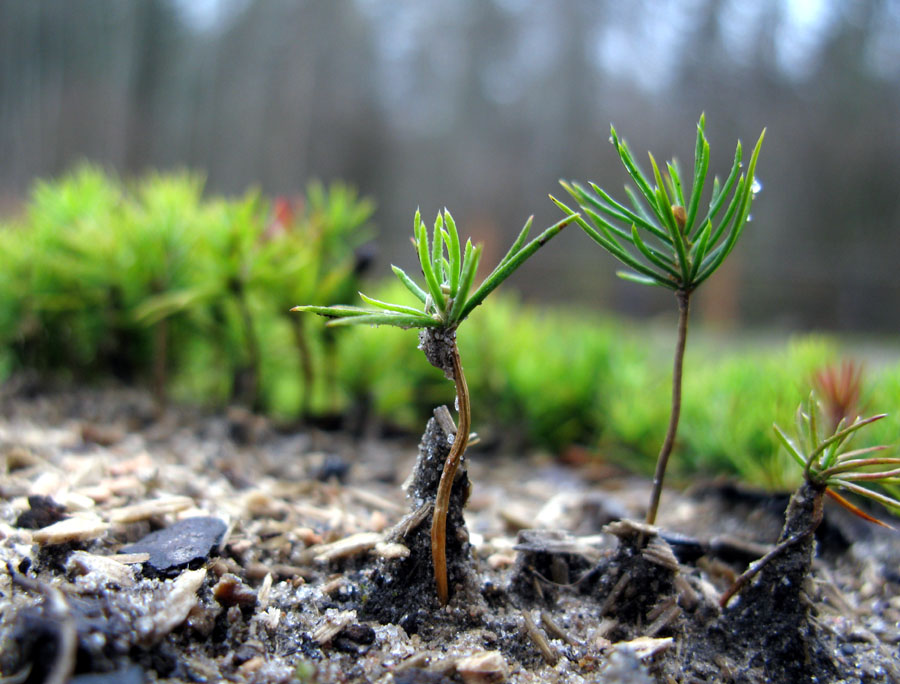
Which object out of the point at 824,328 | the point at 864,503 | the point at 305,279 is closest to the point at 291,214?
the point at 305,279

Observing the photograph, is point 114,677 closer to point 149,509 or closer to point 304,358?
point 149,509

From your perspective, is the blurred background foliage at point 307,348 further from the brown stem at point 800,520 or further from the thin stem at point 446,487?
the thin stem at point 446,487

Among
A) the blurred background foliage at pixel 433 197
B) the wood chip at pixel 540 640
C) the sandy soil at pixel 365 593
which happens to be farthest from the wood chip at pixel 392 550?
the blurred background foliage at pixel 433 197

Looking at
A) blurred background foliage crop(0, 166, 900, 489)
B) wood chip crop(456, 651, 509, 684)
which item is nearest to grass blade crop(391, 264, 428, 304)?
wood chip crop(456, 651, 509, 684)

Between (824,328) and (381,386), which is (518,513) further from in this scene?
(824,328)

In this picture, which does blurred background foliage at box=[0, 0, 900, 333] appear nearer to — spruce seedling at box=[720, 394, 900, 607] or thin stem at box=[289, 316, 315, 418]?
thin stem at box=[289, 316, 315, 418]

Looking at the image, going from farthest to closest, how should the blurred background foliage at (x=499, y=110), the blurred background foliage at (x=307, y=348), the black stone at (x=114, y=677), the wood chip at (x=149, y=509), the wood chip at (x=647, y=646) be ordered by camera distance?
the blurred background foliage at (x=499, y=110) → the blurred background foliage at (x=307, y=348) → the wood chip at (x=149, y=509) → the wood chip at (x=647, y=646) → the black stone at (x=114, y=677)
